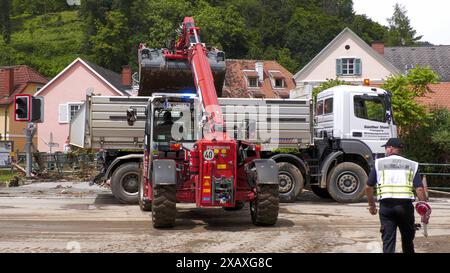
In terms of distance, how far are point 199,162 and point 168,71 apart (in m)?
5.55

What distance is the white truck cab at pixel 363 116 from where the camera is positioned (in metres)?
17.7

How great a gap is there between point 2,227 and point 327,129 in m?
9.53

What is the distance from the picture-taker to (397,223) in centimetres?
792

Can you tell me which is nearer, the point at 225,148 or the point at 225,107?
the point at 225,148

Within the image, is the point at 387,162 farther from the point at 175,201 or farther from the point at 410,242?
the point at 175,201

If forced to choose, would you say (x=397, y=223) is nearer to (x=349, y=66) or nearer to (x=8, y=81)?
(x=349, y=66)

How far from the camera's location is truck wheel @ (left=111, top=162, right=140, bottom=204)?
16.5m

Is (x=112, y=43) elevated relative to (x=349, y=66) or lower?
elevated

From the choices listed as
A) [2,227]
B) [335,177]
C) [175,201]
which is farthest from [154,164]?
[335,177]

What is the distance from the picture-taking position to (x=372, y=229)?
1237cm

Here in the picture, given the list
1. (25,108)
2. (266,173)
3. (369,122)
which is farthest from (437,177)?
(25,108)

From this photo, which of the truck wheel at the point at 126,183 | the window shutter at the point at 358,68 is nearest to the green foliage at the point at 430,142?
the truck wheel at the point at 126,183

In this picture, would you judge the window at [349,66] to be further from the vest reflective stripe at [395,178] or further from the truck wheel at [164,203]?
the vest reflective stripe at [395,178]
